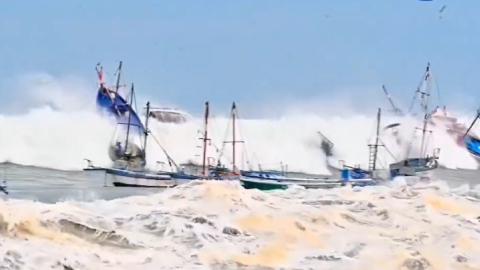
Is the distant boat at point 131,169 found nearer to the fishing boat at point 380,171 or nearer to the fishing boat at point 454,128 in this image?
the fishing boat at point 380,171

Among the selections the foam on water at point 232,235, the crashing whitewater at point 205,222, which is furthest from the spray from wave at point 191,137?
the foam on water at point 232,235

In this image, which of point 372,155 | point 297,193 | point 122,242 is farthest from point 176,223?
point 372,155

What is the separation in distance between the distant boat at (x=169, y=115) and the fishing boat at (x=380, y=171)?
136 cm

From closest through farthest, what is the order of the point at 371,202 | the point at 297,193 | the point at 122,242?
the point at 122,242 < the point at 371,202 < the point at 297,193

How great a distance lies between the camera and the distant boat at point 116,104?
5086 millimetres

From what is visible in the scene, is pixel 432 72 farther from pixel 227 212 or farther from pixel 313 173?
pixel 227 212

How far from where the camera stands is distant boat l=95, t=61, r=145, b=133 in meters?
5.09

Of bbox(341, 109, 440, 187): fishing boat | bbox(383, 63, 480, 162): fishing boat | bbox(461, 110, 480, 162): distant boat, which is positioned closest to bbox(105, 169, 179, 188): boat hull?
bbox(341, 109, 440, 187): fishing boat

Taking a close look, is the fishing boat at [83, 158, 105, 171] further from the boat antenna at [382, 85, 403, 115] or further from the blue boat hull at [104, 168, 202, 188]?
the boat antenna at [382, 85, 403, 115]

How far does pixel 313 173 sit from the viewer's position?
5801 mm

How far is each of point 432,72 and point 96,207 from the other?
3.31 m

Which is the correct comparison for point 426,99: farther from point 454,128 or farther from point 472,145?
point 472,145

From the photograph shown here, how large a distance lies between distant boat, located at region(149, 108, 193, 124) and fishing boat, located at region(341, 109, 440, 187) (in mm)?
1362

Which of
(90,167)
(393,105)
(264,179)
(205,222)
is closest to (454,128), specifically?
(393,105)
